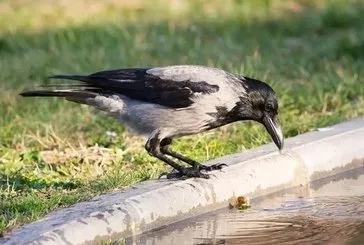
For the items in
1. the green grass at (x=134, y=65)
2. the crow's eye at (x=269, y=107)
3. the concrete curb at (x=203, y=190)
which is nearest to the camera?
the concrete curb at (x=203, y=190)

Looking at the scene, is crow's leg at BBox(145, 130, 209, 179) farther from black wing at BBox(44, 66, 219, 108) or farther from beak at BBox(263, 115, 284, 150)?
beak at BBox(263, 115, 284, 150)

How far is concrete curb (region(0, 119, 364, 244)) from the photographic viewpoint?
5020 mm

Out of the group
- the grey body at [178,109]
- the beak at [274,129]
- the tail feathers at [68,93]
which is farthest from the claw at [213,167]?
the tail feathers at [68,93]

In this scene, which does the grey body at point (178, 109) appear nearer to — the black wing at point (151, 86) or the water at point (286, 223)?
the black wing at point (151, 86)

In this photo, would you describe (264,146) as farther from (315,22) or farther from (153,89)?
(315,22)

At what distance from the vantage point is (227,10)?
12703 millimetres

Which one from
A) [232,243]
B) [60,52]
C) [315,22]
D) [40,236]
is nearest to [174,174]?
[232,243]

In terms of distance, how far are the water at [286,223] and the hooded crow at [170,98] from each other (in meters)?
0.44

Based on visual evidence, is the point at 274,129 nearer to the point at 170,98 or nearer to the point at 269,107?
the point at 269,107

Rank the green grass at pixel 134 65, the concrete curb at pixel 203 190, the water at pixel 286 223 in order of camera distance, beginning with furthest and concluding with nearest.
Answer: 1. the green grass at pixel 134 65
2. the water at pixel 286 223
3. the concrete curb at pixel 203 190

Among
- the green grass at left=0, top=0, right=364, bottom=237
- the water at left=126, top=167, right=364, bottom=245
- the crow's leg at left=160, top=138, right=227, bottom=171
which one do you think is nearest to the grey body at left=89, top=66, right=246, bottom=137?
the crow's leg at left=160, top=138, right=227, bottom=171

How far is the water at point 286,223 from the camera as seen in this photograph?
5355 millimetres

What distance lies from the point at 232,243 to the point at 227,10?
7620mm

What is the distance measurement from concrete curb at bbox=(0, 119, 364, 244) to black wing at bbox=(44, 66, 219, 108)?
46 cm
